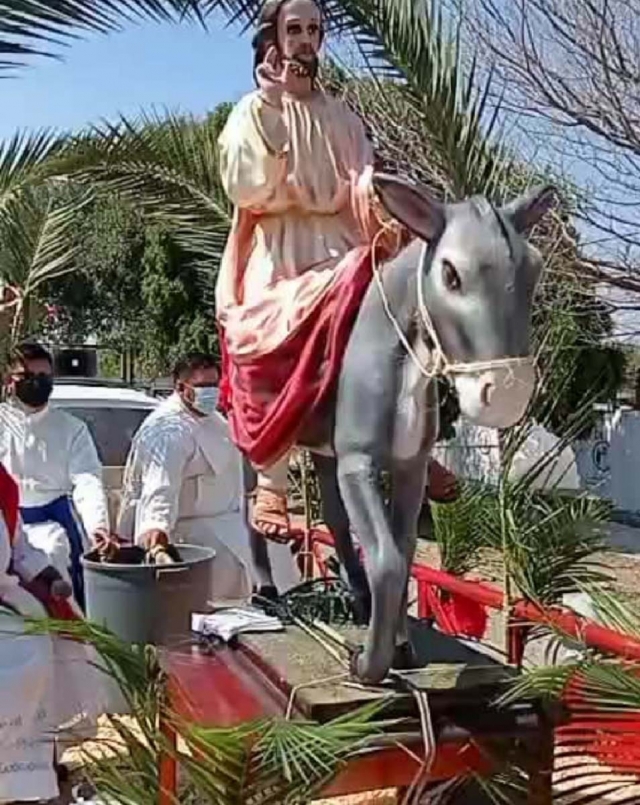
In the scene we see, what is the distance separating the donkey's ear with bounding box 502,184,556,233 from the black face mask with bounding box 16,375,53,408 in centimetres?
254

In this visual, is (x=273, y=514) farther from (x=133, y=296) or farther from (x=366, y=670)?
(x=133, y=296)

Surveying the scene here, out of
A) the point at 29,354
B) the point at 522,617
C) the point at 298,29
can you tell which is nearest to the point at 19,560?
the point at 29,354

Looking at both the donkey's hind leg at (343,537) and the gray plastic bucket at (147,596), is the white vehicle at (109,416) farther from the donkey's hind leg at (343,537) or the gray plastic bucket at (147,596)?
the donkey's hind leg at (343,537)

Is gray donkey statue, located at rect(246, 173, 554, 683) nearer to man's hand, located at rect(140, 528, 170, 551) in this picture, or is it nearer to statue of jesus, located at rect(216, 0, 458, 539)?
statue of jesus, located at rect(216, 0, 458, 539)

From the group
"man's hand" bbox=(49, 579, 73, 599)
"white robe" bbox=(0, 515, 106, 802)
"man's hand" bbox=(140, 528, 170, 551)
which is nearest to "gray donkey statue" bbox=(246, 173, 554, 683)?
"white robe" bbox=(0, 515, 106, 802)

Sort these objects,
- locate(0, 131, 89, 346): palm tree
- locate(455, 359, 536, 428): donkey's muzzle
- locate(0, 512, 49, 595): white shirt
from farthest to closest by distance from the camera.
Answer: locate(0, 131, 89, 346): palm tree → locate(0, 512, 49, 595): white shirt → locate(455, 359, 536, 428): donkey's muzzle

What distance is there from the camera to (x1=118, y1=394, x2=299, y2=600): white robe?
4.00m

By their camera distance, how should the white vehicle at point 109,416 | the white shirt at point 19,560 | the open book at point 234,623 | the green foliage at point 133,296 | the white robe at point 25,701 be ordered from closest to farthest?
the open book at point 234,623 < the white robe at point 25,701 < the white shirt at point 19,560 < the white vehicle at point 109,416 < the green foliage at point 133,296

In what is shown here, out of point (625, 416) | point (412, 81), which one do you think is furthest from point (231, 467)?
point (625, 416)

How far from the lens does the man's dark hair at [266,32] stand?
2.30 metres

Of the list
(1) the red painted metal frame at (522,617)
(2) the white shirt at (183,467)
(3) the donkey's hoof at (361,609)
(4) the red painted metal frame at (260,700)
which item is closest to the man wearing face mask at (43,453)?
(2) the white shirt at (183,467)

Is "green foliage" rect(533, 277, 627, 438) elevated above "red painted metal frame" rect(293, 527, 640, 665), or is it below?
above

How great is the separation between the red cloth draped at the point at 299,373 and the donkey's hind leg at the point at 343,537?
179 mm

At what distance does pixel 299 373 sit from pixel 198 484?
2.05 metres
